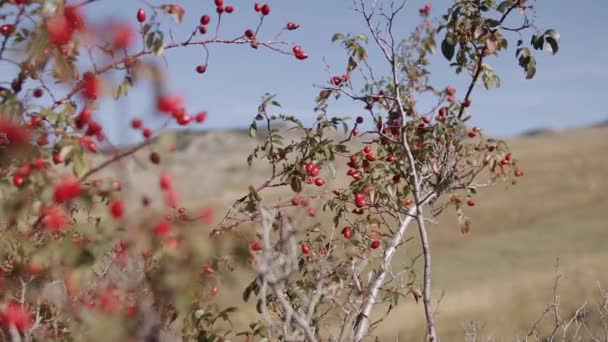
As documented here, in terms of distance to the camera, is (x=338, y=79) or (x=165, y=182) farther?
(x=338, y=79)

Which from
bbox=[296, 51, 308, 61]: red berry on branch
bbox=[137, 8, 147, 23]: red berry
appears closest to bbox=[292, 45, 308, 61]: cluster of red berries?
bbox=[296, 51, 308, 61]: red berry on branch

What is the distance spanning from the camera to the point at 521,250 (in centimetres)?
3572

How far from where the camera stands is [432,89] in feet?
16.3

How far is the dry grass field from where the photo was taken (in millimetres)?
20781

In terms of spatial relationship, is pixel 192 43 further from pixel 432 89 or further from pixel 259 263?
pixel 432 89

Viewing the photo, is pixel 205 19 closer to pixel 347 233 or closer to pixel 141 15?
pixel 141 15

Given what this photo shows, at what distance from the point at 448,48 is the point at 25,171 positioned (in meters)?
3.06

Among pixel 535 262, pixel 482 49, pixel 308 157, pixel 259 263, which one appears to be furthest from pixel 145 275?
pixel 535 262

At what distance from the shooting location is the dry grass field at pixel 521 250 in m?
20.8

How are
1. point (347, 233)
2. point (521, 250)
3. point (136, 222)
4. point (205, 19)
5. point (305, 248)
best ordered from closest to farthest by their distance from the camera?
point (136, 222) < point (205, 19) < point (305, 248) < point (347, 233) < point (521, 250)

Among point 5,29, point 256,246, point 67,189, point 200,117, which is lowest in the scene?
point 256,246

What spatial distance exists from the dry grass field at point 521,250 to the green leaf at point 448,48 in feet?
5.13

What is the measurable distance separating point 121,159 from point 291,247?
0.74 metres

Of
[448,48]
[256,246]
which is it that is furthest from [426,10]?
[256,246]
